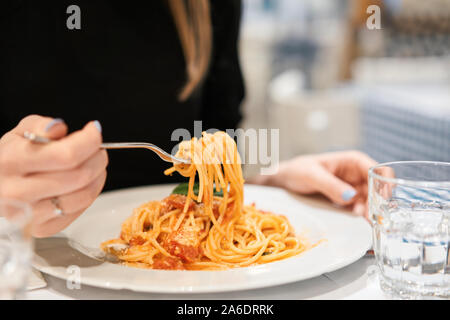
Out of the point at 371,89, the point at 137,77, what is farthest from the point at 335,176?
the point at 371,89

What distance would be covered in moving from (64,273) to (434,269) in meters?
0.69

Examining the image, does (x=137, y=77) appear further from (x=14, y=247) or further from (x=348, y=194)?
(x=14, y=247)

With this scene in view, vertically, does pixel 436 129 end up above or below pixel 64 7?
below

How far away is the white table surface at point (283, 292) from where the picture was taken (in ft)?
2.96

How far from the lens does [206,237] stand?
4.07 ft

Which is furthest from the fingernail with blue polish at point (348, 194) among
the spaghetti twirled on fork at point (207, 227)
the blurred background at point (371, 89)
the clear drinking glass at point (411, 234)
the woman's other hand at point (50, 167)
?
the blurred background at point (371, 89)

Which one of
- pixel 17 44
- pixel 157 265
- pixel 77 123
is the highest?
pixel 17 44

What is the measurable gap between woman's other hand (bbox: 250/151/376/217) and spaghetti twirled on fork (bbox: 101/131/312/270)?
6.6 inches

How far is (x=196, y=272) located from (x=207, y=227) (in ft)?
1.02

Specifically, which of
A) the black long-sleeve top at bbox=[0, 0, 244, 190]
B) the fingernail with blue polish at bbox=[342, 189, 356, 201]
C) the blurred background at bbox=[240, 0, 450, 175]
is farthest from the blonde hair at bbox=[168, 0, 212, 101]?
the fingernail with blue polish at bbox=[342, 189, 356, 201]

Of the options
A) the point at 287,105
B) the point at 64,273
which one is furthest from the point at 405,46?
the point at 64,273

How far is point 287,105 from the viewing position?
353 centimetres
